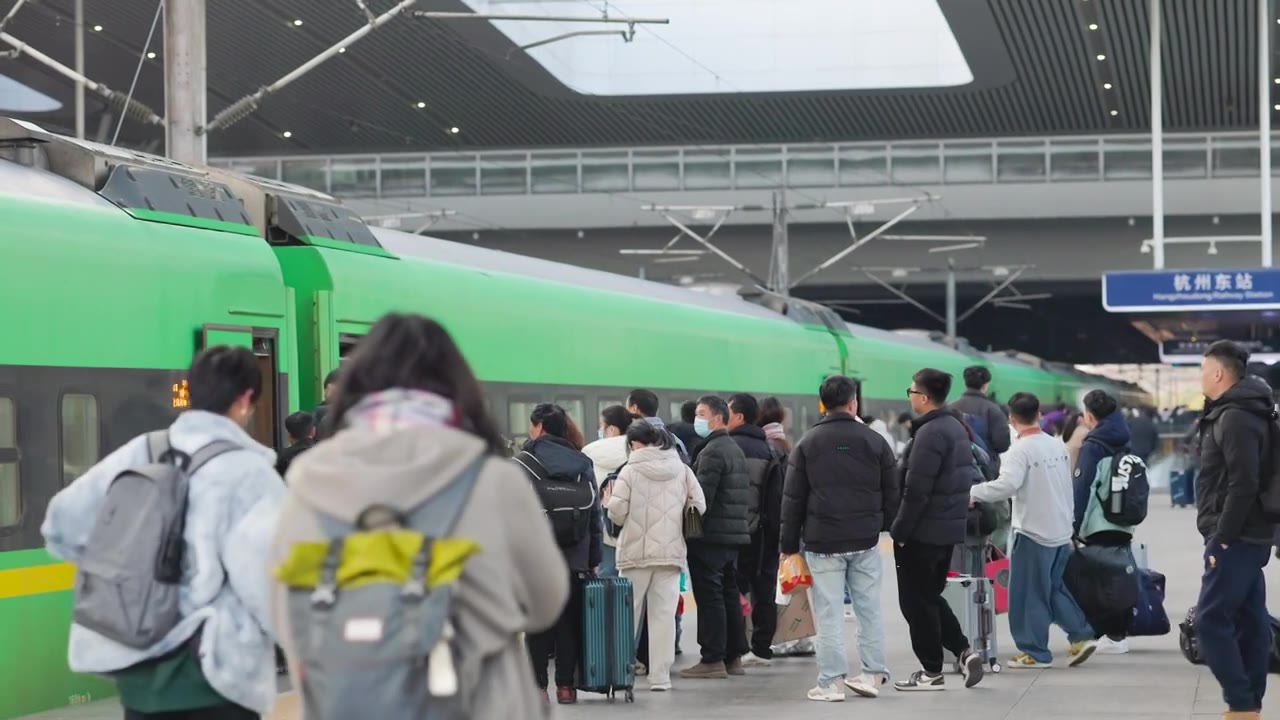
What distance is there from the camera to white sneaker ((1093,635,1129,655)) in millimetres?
12414

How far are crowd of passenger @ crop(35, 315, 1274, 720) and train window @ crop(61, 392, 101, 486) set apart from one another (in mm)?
1079

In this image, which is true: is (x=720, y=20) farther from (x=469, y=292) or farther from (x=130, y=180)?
(x=130, y=180)

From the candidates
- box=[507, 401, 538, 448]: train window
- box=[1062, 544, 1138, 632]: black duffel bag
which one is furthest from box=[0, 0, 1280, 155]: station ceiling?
box=[1062, 544, 1138, 632]: black duffel bag

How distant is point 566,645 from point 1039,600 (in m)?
3.25

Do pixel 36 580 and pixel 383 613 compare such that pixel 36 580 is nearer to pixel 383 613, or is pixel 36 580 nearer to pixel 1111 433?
pixel 383 613

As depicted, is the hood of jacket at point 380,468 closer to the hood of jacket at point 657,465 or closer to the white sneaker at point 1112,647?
the hood of jacket at point 657,465

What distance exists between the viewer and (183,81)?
15320 millimetres

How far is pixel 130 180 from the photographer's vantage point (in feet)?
32.7

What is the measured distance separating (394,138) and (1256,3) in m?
21.0

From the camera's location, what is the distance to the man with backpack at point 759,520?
38.4 feet

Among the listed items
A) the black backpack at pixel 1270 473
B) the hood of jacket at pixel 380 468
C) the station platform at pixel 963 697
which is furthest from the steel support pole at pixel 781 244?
the hood of jacket at pixel 380 468

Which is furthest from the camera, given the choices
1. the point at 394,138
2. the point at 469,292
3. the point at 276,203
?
the point at 394,138

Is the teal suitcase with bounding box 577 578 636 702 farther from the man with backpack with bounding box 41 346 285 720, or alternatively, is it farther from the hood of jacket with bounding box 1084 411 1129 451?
the man with backpack with bounding box 41 346 285 720

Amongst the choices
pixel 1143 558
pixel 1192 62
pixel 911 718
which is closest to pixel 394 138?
pixel 1192 62
